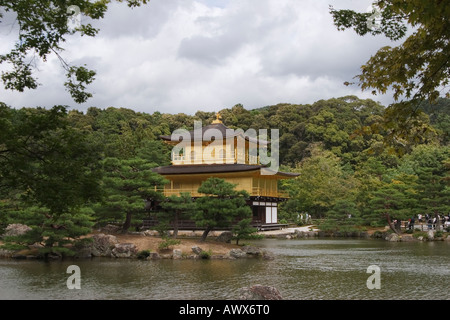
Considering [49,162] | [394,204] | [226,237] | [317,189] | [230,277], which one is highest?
[317,189]

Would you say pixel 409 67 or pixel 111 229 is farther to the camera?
pixel 111 229

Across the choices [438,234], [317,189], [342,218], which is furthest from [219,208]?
[317,189]

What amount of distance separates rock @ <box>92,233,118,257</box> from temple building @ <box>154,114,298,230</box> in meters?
12.1

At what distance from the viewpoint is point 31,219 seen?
50.6ft

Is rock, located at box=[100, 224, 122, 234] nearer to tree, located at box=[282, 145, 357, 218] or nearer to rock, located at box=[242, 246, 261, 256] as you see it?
rock, located at box=[242, 246, 261, 256]

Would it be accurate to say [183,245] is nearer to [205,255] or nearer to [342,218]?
[205,255]

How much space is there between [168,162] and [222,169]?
1175cm

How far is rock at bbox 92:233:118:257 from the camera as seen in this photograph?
16.9 metres

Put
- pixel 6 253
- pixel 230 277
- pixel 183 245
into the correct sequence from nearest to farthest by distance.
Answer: pixel 230 277 → pixel 6 253 → pixel 183 245

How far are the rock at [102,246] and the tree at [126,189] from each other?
1.98m

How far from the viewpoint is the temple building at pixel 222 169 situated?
2953cm

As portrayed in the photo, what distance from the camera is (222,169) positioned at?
29.2m
